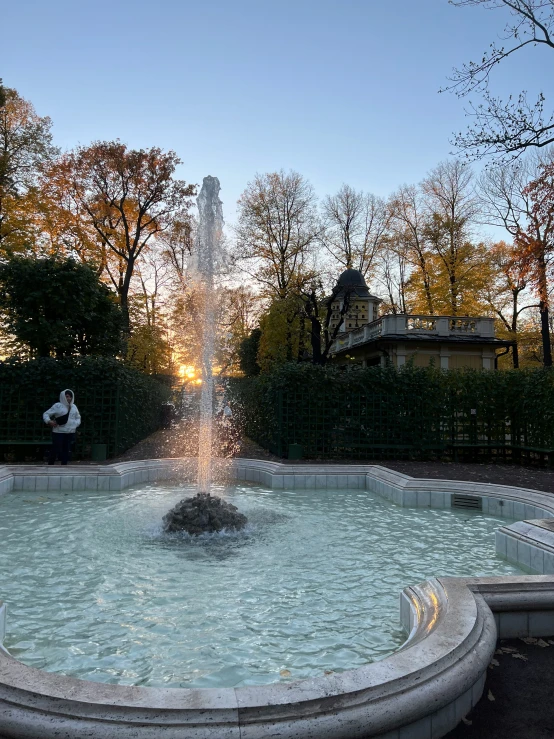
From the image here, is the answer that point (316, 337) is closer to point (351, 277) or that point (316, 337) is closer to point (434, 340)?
point (434, 340)

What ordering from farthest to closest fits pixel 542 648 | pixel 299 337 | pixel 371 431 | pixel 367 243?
pixel 367 243 < pixel 299 337 < pixel 371 431 < pixel 542 648

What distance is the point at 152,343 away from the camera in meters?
31.2

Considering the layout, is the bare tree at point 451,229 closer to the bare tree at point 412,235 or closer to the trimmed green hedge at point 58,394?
the bare tree at point 412,235

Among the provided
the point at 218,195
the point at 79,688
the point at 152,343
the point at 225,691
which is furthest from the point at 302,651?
the point at 152,343

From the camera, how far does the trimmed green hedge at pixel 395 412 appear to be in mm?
14977

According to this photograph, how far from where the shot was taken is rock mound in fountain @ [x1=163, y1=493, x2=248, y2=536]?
708 centimetres

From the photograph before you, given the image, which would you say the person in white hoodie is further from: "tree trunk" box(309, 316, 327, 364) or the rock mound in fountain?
"tree trunk" box(309, 316, 327, 364)

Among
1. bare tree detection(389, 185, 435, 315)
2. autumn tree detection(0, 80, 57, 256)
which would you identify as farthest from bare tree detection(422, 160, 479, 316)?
autumn tree detection(0, 80, 57, 256)

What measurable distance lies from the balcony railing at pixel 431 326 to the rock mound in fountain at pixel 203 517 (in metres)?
23.5

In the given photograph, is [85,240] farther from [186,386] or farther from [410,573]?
[410,573]

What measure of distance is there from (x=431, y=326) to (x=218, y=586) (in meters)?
29.0

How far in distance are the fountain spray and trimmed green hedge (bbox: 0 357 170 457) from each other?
314 centimetres

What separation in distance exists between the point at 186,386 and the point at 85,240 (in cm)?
1279

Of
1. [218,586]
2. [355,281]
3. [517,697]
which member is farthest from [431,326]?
[517,697]
